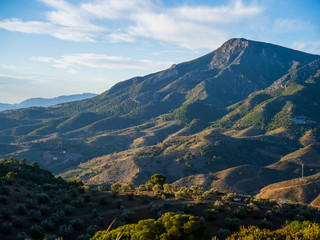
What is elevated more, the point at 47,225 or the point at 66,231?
the point at 47,225

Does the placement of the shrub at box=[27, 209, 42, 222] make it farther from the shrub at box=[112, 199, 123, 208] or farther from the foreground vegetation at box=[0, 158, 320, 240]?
the shrub at box=[112, 199, 123, 208]

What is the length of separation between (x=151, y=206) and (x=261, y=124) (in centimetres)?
18664

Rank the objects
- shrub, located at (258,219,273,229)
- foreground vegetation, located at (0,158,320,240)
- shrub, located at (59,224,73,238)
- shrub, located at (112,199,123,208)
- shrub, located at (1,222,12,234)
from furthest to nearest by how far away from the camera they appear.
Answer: shrub, located at (112,199,123,208), shrub, located at (258,219,273,229), shrub, located at (59,224,73,238), shrub, located at (1,222,12,234), foreground vegetation, located at (0,158,320,240)

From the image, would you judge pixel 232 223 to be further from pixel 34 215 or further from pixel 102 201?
pixel 34 215

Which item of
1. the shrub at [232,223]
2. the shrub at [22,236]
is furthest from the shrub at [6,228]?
the shrub at [232,223]

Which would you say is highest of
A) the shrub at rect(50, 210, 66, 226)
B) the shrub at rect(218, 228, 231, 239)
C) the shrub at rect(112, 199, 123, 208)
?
the shrub at rect(50, 210, 66, 226)

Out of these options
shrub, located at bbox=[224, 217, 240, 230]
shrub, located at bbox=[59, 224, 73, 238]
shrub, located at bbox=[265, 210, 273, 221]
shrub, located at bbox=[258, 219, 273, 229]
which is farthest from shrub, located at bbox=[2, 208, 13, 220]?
shrub, located at bbox=[265, 210, 273, 221]

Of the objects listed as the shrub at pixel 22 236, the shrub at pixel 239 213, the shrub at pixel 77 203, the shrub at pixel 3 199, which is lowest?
the shrub at pixel 239 213

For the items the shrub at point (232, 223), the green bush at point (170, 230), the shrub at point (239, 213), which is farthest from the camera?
the shrub at point (239, 213)

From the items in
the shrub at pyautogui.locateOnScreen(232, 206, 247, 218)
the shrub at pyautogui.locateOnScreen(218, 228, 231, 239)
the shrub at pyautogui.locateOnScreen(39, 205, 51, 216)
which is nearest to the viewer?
the shrub at pyautogui.locateOnScreen(218, 228, 231, 239)

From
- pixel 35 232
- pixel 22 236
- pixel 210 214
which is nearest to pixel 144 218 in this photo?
pixel 210 214

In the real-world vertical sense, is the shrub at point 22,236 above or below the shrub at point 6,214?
below

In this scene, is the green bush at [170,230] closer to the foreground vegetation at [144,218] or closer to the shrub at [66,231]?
the foreground vegetation at [144,218]

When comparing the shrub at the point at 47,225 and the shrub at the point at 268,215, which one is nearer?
the shrub at the point at 47,225
